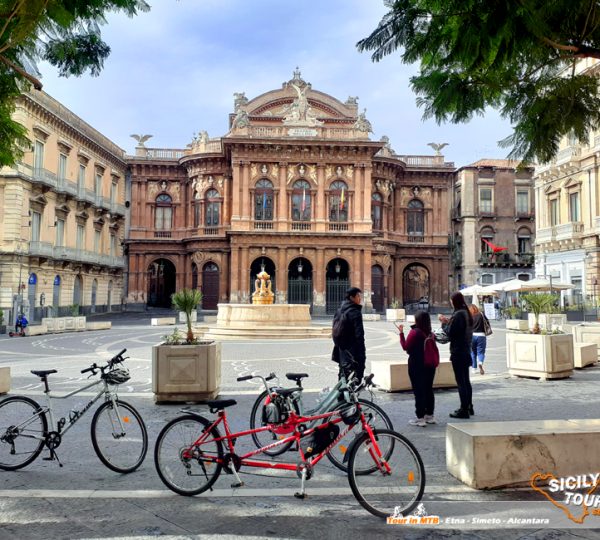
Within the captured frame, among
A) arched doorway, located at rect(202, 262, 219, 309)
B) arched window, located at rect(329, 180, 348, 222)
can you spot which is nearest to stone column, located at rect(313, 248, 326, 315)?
arched window, located at rect(329, 180, 348, 222)

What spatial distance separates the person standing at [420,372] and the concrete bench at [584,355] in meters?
6.84

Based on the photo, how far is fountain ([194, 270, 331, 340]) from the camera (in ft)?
70.1

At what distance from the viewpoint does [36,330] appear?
23531mm

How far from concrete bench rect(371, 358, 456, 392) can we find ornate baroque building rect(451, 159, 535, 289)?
39.0 meters

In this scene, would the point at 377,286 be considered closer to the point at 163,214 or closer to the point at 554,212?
the point at 554,212

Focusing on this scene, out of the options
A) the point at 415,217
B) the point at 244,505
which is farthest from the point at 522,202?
the point at 244,505

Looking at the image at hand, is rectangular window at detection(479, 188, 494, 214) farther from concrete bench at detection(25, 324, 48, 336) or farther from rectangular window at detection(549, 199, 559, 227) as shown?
concrete bench at detection(25, 324, 48, 336)

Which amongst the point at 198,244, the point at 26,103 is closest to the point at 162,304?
the point at 198,244

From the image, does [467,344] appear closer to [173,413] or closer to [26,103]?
[173,413]

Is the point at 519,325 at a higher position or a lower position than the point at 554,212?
lower

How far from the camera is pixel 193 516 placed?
4.21 metres

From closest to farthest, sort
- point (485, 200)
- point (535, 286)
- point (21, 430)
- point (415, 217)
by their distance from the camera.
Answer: point (21, 430) < point (535, 286) < point (415, 217) < point (485, 200)

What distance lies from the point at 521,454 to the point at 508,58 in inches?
138

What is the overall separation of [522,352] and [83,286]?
3346cm
